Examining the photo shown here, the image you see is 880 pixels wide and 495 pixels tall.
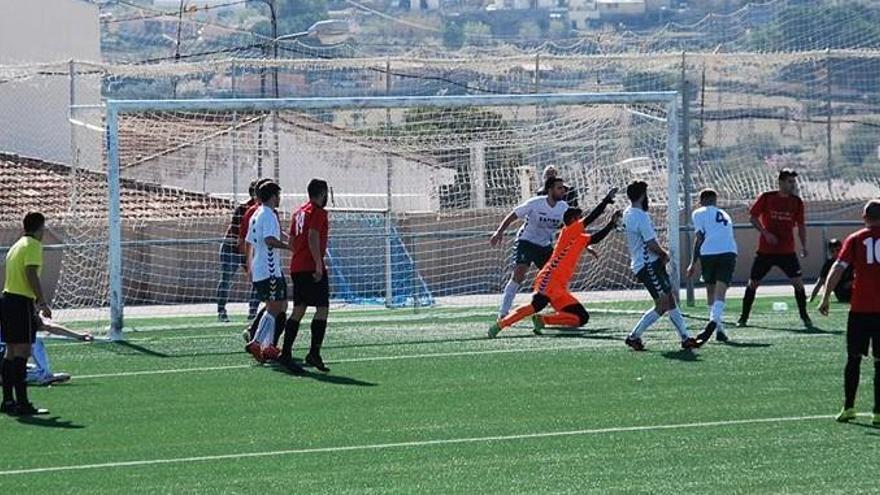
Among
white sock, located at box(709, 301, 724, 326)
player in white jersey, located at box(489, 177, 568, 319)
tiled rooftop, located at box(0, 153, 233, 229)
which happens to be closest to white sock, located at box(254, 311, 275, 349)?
player in white jersey, located at box(489, 177, 568, 319)

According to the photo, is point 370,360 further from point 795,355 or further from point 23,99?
point 23,99

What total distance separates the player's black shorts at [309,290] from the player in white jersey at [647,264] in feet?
Result: 11.1

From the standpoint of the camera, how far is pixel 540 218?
2191 centimetres

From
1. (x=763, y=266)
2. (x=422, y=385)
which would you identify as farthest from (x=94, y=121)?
(x=422, y=385)

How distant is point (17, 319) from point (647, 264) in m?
6.76

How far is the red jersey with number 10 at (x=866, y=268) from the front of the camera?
13.7m

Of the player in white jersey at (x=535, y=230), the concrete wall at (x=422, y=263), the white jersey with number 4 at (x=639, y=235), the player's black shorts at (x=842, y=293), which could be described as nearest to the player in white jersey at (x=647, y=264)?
the white jersey with number 4 at (x=639, y=235)

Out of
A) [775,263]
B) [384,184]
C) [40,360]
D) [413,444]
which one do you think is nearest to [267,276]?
[40,360]

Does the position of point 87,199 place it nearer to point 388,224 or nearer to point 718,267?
point 388,224

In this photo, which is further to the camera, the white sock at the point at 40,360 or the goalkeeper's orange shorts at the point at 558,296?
the goalkeeper's orange shorts at the point at 558,296

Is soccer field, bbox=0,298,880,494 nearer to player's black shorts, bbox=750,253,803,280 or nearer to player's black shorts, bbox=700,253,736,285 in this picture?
player's black shorts, bbox=700,253,736,285

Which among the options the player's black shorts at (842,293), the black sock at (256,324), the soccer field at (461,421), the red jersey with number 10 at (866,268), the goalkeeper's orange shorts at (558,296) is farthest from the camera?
the player's black shorts at (842,293)

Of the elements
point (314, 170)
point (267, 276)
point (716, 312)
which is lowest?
point (716, 312)

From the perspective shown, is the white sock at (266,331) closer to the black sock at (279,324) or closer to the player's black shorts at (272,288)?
the black sock at (279,324)
